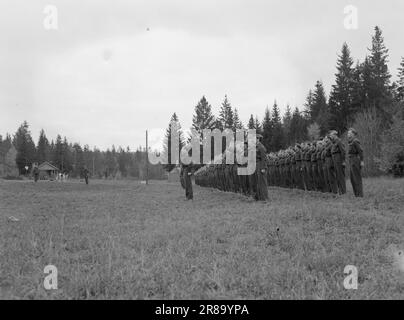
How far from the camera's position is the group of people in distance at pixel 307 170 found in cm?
1669

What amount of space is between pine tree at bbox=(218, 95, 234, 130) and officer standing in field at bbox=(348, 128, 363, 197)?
82290mm

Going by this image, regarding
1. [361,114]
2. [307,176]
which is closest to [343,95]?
[361,114]

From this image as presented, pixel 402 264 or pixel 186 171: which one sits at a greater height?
pixel 186 171

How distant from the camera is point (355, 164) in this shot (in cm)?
1683

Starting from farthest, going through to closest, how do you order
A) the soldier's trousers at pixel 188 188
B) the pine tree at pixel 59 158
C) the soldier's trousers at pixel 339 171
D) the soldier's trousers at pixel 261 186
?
the pine tree at pixel 59 158 → the soldier's trousers at pixel 188 188 → the soldier's trousers at pixel 339 171 → the soldier's trousers at pixel 261 186

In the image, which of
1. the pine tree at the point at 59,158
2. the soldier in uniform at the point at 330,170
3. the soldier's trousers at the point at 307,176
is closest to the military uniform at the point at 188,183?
the soldier's trousers at the point at 307,176

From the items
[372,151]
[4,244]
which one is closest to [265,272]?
[4,244]

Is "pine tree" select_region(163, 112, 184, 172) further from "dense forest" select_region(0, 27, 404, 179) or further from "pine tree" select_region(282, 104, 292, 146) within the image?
"pine tree" select_region(282, 104, 292, 146)

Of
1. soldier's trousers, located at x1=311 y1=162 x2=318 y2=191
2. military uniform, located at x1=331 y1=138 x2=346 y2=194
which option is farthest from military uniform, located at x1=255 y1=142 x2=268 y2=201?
soldier's trousers, located at x1=311 y1=162 x2=318 y2=191

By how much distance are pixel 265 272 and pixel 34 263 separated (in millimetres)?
3041

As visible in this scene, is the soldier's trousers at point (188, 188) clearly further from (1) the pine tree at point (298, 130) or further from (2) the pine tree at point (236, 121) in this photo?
(2) the pine tree at point (236, 121)

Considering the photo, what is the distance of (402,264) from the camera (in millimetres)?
5816

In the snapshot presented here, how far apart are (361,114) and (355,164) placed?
4732cm
